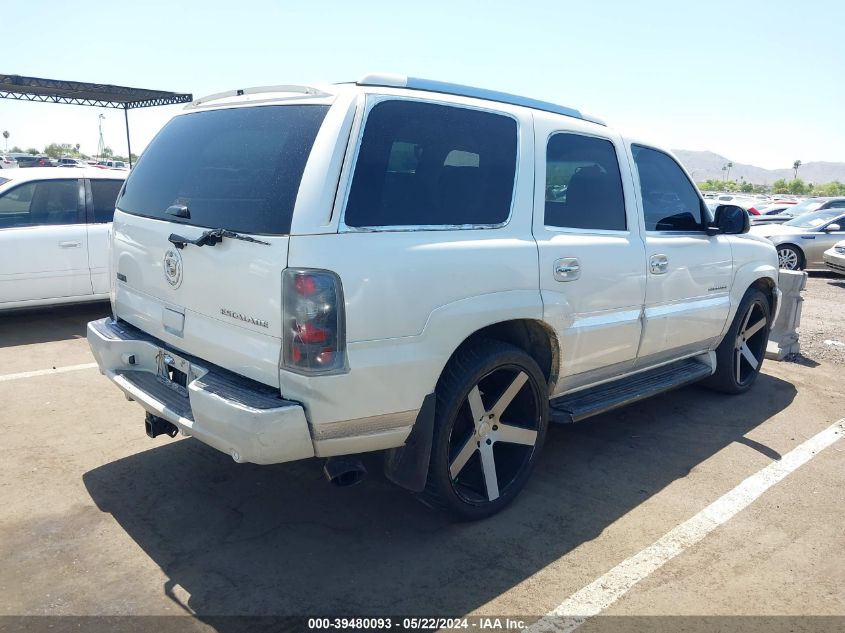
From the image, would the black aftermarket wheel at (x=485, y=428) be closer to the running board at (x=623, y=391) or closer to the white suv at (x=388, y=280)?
the white suv at (x=388, y=280)

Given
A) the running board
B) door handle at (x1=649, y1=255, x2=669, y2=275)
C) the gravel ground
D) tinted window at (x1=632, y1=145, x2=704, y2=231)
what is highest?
tinted window at (x1=632, y1=145, x2=704, y2=231)

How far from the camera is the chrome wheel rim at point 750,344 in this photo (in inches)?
216

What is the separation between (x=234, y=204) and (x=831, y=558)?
323cm

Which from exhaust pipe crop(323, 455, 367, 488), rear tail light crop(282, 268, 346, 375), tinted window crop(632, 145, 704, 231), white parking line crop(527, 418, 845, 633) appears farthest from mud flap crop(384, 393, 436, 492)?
tinted window crop(632, 145, 704, 231)

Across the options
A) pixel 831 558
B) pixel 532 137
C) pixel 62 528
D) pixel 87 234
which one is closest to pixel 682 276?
pixel 532 137

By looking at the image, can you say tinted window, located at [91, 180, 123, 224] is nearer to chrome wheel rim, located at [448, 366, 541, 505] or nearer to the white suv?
the white suv

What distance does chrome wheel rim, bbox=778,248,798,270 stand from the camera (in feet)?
45.6

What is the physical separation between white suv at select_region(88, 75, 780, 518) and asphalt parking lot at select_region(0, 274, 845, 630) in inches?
15.2

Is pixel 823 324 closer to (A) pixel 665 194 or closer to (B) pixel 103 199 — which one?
(A) pixel 665 194

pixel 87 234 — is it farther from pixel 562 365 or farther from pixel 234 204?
pixel 562 365

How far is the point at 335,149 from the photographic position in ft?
8.99

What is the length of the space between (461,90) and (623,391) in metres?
2.09

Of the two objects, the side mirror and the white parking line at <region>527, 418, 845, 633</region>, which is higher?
the side mirror

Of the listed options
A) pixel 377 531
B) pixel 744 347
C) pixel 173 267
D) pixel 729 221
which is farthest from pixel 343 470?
pixel 744 347
